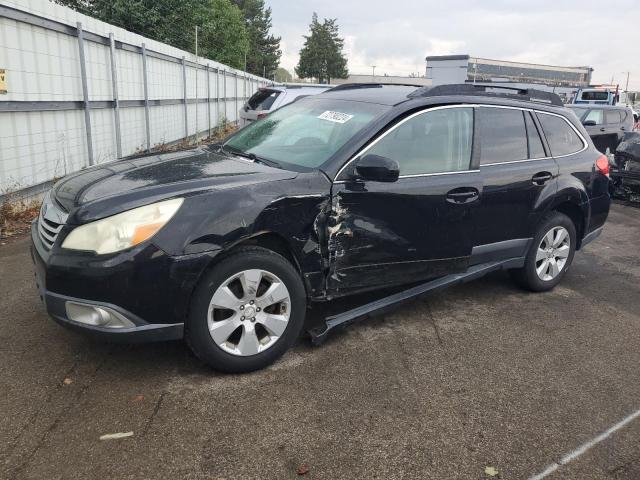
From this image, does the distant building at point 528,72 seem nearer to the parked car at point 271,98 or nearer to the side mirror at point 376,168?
the parked car at point 271,98

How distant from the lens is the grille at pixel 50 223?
2996 millimetres

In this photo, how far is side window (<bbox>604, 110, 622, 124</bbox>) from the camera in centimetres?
1383

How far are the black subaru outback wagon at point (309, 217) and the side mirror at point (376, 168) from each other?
0.04 ft

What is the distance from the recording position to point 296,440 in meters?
2.67

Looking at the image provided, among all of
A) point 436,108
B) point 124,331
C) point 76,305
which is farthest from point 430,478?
point 436,108

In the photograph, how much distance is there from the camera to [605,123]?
13758mm

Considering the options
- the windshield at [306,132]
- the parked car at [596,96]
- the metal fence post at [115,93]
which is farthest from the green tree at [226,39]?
the windshield at [306,132]

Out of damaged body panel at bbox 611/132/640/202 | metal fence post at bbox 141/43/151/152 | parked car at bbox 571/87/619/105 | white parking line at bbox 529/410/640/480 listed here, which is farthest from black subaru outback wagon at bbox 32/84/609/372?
parked car at bbox 571/87/619/105

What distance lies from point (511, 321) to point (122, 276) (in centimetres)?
301

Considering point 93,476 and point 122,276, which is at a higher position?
point 122,276

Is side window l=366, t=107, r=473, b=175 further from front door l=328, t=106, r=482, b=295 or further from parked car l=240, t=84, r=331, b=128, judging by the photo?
parked car l=240, t=84, r=331, b=128

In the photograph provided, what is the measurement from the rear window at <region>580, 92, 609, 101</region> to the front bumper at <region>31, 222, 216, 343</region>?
28853mm

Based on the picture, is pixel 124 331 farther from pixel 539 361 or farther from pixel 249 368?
pixel 539 361

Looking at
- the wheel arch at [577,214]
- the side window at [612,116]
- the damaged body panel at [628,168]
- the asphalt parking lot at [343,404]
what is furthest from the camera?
the side window at [612,116]
